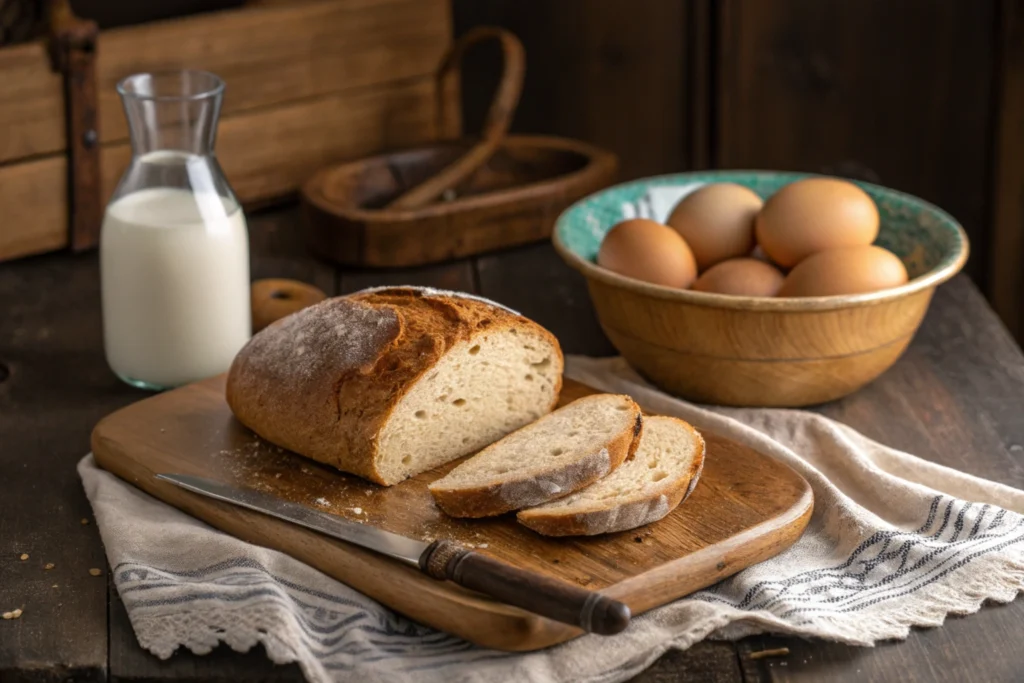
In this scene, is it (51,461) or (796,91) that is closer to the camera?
(51,461)

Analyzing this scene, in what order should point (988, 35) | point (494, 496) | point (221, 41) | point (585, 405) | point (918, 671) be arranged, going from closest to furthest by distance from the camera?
point (918, 671) → point (494, 496) → point (585, 405) → point (221, 41) → point (988, 35)

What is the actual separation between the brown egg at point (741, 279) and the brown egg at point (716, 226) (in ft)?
0.24

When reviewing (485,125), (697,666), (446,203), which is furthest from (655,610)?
(485,125)

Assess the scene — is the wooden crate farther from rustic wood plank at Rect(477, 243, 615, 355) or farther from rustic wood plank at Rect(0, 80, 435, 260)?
rustic wood plank at Rect(477, 243, 615, 355)

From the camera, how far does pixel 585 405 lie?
6.29ft

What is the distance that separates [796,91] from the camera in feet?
12.3

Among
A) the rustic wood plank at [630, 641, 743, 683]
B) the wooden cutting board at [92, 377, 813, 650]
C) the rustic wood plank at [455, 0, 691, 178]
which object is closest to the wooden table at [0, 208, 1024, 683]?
the rustic wood plank at [630, 641, 743, 683]

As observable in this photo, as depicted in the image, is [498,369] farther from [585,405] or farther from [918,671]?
[918,671]

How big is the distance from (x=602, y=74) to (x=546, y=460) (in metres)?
2.22

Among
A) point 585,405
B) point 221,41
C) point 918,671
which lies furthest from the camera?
point 221,41

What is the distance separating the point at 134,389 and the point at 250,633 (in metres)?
0.89

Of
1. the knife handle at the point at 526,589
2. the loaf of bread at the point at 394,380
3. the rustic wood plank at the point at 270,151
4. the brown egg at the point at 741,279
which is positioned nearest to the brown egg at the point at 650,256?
the brown egg at the point at 741,279

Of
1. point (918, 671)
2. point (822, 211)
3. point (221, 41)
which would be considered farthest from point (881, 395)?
point (221, 41)

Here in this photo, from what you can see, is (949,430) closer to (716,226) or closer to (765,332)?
(765,332)
